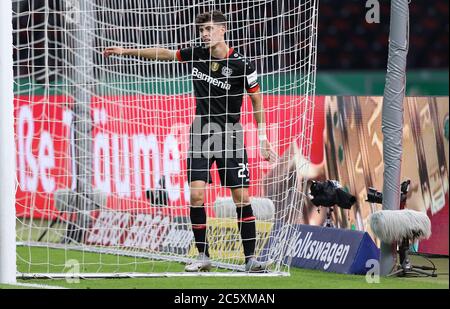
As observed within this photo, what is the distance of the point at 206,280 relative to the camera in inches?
354

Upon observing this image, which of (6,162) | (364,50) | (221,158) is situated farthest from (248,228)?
(364,50)

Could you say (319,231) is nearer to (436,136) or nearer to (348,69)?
(436,136)

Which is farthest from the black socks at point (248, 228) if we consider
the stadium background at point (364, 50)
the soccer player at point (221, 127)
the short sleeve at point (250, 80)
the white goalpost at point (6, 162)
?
the stadium background at point (364, 50)

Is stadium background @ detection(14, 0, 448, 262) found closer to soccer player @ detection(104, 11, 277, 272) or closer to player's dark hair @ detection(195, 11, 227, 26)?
soccer player @ detection(104, 11, 277, 272)

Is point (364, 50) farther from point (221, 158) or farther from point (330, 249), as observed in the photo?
point (221, 158)

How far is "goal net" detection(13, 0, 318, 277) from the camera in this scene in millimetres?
10281

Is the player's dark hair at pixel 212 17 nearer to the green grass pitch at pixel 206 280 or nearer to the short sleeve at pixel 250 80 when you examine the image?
the short sleeve at pixel 250 80

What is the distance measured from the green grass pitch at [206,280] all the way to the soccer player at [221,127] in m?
0.53

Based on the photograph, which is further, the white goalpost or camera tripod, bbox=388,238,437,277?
camera tripod, bbox=388,238,437,277

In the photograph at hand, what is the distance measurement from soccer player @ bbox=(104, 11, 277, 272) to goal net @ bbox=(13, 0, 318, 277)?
0.99ft

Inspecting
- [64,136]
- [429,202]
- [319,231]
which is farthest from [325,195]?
[64,136]

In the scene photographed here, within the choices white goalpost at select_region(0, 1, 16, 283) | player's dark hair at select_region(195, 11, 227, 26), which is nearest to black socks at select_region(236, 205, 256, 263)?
player's dark hair at select_region(195, 11, 227, 26)

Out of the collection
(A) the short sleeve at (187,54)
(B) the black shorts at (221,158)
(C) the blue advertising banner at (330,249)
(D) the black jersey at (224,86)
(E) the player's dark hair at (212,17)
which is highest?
(E) the player's dark hair at (212,17)

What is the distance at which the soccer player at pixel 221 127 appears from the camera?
955 cm
